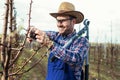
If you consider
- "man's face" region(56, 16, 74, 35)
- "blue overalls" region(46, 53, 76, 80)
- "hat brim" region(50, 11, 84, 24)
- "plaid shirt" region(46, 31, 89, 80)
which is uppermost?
"hat brim" region(50, 11, 84, 24)

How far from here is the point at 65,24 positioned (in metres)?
5.09

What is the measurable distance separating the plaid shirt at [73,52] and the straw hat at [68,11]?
0.28 meters

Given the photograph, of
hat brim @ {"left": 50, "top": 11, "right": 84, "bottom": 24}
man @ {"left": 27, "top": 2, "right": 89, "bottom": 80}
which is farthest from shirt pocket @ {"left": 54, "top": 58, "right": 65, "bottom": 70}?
hat brim @ {"left": 50, "top": 11, "right": 84, "bottom": 24}

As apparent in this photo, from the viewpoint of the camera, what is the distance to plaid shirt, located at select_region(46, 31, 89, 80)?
4664 mm

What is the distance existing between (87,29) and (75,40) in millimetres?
309

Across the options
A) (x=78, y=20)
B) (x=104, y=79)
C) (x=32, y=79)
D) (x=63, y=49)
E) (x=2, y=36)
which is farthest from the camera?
(x=104, y=79)

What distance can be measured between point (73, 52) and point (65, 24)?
1.55 feet

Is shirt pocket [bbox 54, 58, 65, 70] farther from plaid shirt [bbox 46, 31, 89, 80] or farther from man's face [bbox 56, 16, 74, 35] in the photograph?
man's face [bbox 56, 16, 74, 35]

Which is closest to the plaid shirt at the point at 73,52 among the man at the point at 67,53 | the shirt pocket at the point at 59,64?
the man at the point at 67,53

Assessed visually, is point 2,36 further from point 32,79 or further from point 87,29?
point 32,79

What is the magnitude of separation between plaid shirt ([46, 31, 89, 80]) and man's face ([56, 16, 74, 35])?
0.30ft

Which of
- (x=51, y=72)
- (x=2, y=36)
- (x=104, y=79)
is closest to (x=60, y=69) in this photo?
(x=51, y=72)

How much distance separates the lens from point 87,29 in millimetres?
5285

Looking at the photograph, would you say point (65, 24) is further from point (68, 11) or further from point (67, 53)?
point (67, 53)
